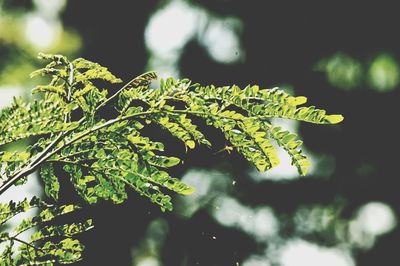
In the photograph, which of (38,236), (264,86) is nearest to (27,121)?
(38,236)

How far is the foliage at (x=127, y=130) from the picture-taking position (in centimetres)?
147

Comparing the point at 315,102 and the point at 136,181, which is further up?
the point at 315,102

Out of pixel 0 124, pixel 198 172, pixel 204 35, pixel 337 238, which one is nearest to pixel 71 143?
pixel 0 124

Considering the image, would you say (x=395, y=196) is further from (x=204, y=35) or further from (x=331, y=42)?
(x=204, y=35)

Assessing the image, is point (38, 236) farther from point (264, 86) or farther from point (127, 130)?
point (264, 86)

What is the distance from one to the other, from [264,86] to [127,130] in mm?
4671

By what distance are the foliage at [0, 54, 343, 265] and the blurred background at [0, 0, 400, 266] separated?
4166 millimetres

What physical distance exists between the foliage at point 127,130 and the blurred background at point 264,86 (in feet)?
13.7

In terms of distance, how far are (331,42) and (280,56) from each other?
2.62 ft

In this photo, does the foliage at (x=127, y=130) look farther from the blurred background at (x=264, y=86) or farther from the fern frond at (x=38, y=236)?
the blurred background at (x=264, y=86)

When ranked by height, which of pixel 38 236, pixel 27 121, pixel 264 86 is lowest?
pixel 38 236

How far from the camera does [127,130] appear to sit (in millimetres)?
1609

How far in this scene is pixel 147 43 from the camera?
6523 mm

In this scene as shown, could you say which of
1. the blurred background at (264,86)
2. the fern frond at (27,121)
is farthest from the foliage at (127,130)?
the blurred background at (264,86)
